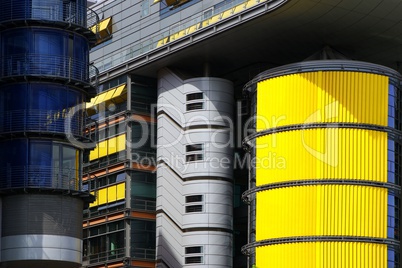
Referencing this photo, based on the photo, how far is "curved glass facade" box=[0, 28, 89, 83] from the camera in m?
77.6

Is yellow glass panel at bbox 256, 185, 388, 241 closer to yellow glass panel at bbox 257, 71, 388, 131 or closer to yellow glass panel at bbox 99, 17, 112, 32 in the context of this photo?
yellow glass panel at bbox 257, 71, 388, 131

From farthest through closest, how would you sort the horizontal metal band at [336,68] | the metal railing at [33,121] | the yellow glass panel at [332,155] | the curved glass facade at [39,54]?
1. the horizontal metal band at [336,68]
2. the yellow glass panel at [332,155]
3. the curved glass facade at [39,54]
4. the metal railing at [33,121]

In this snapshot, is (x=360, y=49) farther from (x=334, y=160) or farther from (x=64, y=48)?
(x=64, y=48)

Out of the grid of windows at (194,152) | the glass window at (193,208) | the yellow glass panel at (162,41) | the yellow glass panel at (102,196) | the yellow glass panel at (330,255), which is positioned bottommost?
the yellow glass panel at (330,255)

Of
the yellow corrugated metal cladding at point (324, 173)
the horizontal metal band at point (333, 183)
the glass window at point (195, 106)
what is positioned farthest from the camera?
the glass window at point (195, 106)

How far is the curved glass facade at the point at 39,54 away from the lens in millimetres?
77562

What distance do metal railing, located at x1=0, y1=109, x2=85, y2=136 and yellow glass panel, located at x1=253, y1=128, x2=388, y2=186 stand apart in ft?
54.8

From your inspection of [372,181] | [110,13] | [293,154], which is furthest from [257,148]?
[110,13]

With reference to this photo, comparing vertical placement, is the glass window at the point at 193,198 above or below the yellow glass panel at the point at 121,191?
below

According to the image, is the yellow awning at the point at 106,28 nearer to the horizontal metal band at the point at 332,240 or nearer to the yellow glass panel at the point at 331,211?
the yellow glass panel at the point at 331,211

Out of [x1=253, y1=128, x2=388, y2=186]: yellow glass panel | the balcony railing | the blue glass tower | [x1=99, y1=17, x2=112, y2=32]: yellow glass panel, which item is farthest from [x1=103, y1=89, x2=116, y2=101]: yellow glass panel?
the balcony railing

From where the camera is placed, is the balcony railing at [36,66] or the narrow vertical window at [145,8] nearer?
the balcony railing at [36,66]

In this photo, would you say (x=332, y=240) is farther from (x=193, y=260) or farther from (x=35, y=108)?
(x=35, y=108)

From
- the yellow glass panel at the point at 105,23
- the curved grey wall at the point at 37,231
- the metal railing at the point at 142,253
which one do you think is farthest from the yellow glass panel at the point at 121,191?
the curved grey wall at the point at 37,231
